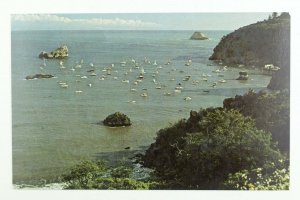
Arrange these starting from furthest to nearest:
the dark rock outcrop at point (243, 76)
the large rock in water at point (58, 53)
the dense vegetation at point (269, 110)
Result: the large rock in water at point (58, 53) → the dark rock outcrop at point (243, 76) → the dense vegetation at point (269, 110)

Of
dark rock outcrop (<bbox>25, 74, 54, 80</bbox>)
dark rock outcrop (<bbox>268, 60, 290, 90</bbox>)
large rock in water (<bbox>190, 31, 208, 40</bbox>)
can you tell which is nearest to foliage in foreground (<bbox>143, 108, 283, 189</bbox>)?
dark rock outcrop (<bbox>268, 60, 290, 90</bbox>)

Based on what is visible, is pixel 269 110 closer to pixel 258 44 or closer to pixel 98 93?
pixel 258 44

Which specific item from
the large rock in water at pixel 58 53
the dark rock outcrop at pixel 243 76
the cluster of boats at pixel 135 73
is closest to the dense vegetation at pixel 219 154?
the dark rock outcrop at pixel 243 76

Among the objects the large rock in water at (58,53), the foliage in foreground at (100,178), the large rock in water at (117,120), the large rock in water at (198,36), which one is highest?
the large rock in water at (198,36)

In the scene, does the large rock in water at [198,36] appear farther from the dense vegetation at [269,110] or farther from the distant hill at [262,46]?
the dense vegetation at [269,110]

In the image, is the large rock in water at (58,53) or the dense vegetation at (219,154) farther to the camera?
the large rock in water at (58,53)
